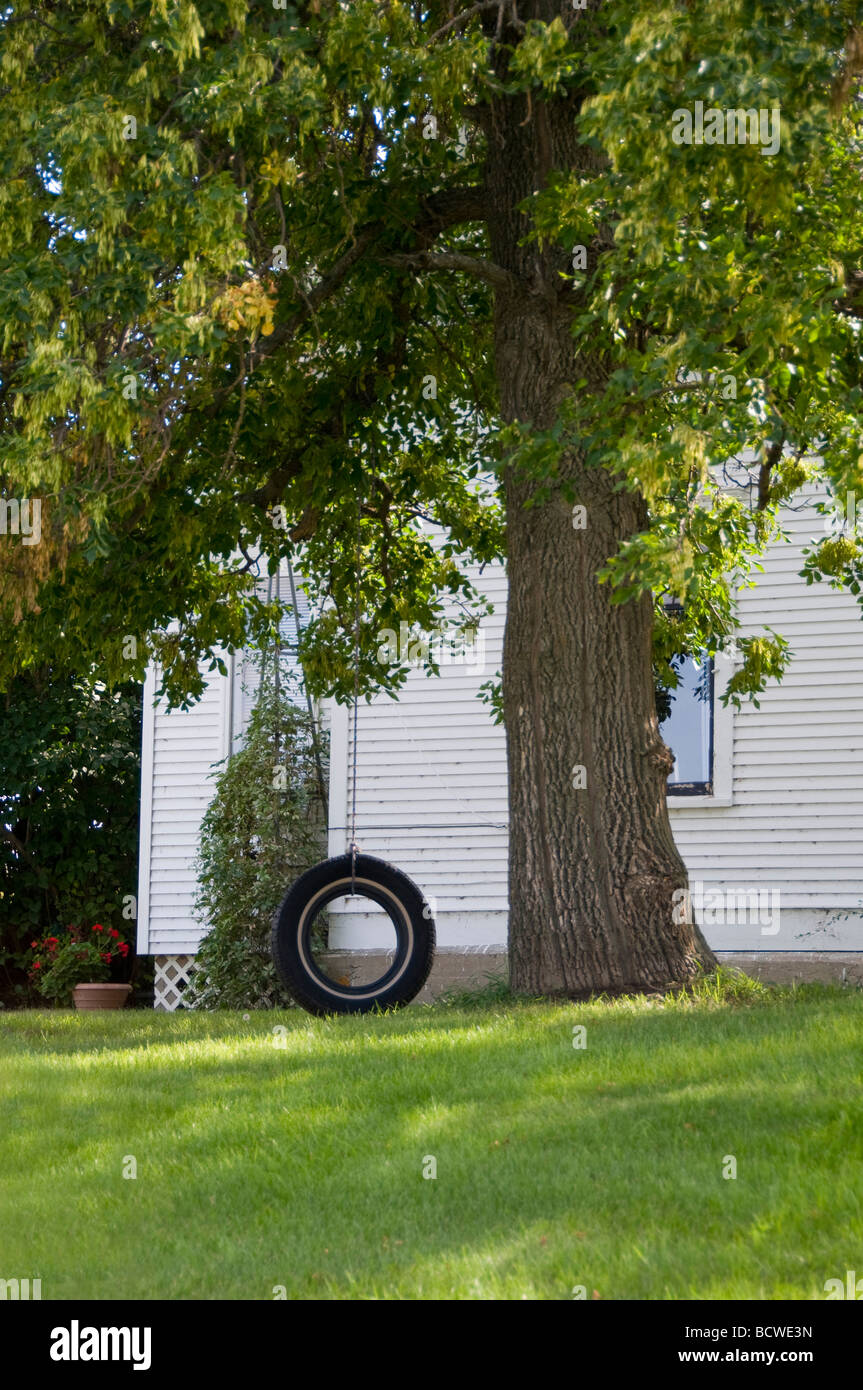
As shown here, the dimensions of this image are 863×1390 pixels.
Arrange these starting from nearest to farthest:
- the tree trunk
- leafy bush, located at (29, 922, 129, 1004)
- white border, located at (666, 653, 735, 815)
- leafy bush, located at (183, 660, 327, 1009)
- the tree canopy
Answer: the tree canopy → the tree trunk → white border, located at (666, 653, 735, 815) → leafy bush, located at (183, 660, 327, 1009) → leafy bush, located at (29, 922, 129, 1004)

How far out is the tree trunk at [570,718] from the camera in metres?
8.65

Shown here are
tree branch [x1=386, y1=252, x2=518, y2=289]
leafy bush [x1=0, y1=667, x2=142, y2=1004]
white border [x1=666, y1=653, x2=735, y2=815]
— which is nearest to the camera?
tree branch [x1=386, y1=252, x2=518, y2=289]

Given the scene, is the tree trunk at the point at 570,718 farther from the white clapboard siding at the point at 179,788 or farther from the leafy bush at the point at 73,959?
the leafy bush at the point at 73,959

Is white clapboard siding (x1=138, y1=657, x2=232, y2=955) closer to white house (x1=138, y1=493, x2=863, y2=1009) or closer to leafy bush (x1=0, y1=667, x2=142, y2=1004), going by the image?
white house (x1=138, y1=493, x2=863, y2=1009)

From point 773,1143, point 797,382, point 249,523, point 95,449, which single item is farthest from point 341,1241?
point 249,523

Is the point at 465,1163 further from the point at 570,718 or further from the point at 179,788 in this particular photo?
the point at 179,788

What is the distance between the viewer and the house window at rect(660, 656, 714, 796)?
1420cm

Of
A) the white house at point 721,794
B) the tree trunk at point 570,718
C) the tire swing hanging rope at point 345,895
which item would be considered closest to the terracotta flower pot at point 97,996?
the white house at point 721,794

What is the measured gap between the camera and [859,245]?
7.47 meters

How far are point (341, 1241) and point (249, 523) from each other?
7597 mm

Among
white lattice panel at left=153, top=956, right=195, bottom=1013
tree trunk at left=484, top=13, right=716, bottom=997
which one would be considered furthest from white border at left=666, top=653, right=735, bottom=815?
white lattice panel at left=153, top=956, right=195, bottom=1013

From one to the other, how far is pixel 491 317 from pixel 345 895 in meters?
5.06

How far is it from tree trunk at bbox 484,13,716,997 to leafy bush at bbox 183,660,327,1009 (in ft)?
19.4
